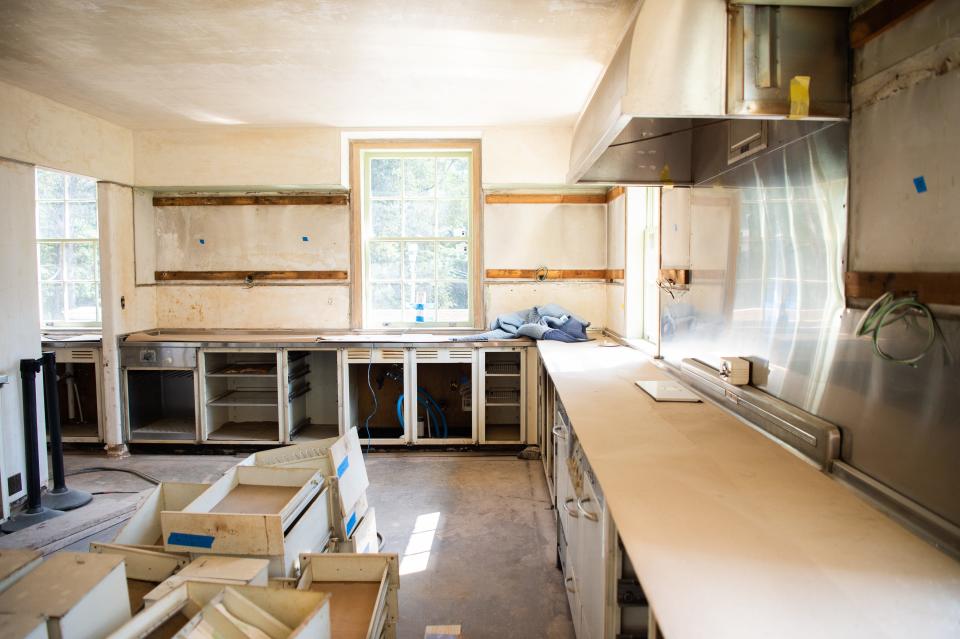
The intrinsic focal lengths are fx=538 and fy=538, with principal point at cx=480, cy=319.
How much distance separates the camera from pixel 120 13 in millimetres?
2844

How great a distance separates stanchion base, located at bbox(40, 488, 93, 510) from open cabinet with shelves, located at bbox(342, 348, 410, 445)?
196 centimetres

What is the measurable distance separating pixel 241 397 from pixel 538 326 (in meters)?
3.10

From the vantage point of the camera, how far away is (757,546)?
1.26 m

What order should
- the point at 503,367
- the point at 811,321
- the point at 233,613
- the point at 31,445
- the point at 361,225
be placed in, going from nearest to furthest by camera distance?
the point at 233,613
the point at 811,321
the point at 31,445
the point at 503,367
the point at 361,225

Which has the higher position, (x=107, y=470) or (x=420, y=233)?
(x=420, y=233)

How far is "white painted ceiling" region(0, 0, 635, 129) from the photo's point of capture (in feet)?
9.27

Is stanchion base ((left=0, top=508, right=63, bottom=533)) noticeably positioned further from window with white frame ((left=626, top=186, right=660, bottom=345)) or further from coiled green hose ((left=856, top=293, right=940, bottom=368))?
coiled green hose ((left=856, top=293, right=940, bottom=368))

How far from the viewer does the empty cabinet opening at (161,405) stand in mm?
5020

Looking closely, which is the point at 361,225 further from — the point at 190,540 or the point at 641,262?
the point at 190,540

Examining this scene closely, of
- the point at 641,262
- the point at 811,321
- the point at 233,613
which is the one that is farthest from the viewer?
the point at 641,262

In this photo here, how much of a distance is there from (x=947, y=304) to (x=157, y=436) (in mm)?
5667

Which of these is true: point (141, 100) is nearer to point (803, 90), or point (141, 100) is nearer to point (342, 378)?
point (342, 378)

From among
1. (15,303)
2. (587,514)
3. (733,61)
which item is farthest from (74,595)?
(15,303)

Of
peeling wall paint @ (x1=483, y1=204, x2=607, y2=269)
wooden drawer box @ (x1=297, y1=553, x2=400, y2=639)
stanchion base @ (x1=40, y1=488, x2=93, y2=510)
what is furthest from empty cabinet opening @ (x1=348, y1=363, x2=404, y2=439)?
wooden drawer box @ (x1=297, y1=553, x2=400, y2=639)
